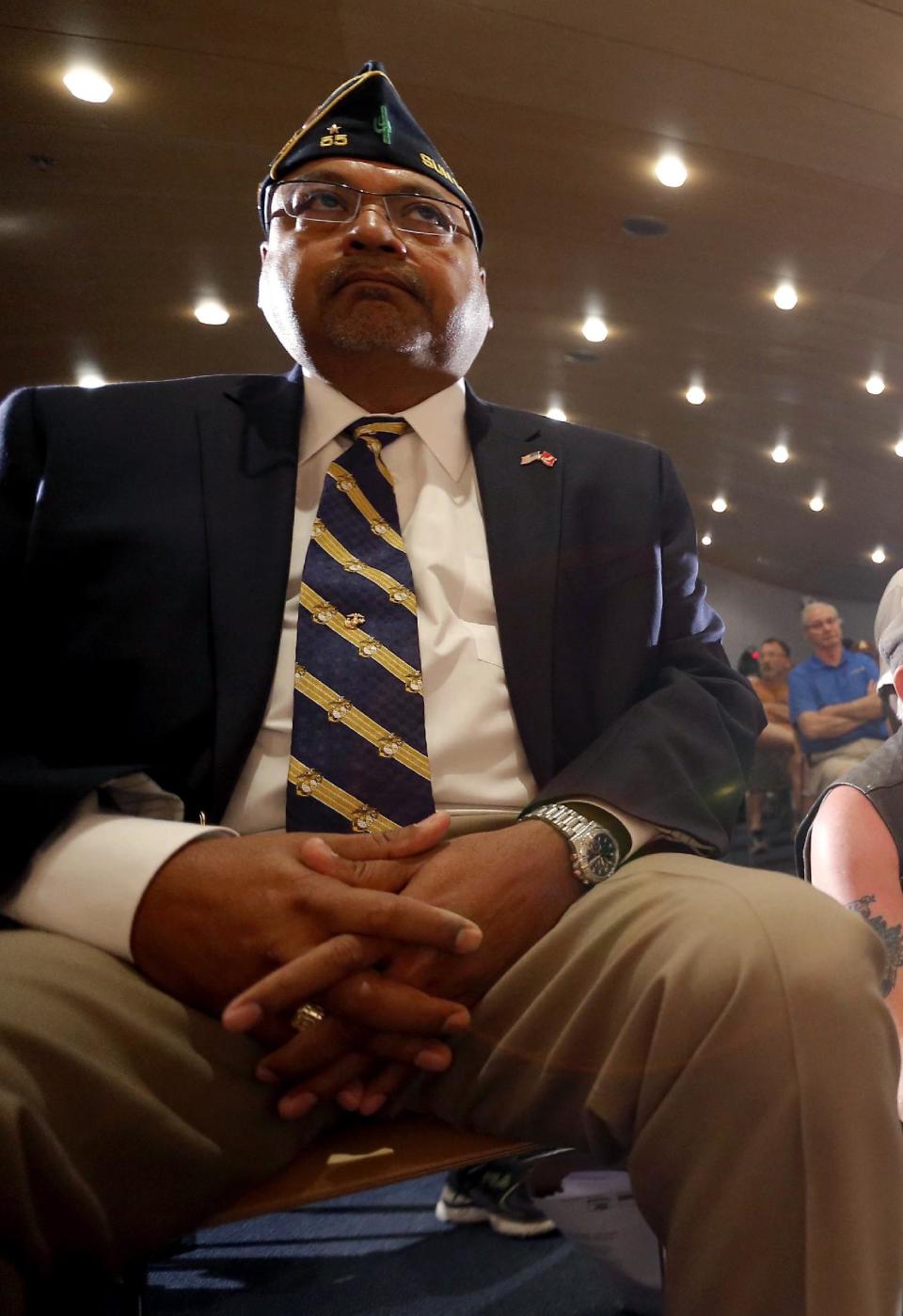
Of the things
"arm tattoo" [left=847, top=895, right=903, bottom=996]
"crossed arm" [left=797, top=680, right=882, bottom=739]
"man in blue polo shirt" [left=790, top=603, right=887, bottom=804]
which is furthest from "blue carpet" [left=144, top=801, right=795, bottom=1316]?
"crossed arm" [left=797, top=680, right=882, bottom=739]

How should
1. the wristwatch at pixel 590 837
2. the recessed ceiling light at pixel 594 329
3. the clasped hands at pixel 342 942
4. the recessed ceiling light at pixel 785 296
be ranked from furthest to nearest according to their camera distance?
the recessed ceiling light at pixel 594 329, the recessed ceiling light at pixel 785 296, the wristwatch at pixel 590 837, the clasped hands at pixel 342 942

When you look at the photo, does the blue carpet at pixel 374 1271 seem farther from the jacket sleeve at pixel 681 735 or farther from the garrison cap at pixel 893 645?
the garrison cap at pixel 893 645

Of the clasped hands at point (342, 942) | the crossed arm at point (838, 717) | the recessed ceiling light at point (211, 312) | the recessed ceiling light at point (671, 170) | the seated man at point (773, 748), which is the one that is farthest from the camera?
the recessed ceiling light at point (211, 312)

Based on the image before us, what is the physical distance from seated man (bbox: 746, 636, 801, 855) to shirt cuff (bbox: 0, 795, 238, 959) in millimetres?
3531

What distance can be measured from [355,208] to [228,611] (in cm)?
55

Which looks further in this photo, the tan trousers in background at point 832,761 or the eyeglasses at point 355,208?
the tan trousers in background at point 832,761

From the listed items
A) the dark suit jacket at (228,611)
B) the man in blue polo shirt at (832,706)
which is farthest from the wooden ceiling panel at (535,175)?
the dark suit jacket at (228,611)

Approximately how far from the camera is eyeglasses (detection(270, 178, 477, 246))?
1.17 metres

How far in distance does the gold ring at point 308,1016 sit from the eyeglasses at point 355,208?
0.89m

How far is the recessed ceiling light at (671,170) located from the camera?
426 centimetres

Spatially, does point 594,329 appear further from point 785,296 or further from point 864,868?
point 864,868

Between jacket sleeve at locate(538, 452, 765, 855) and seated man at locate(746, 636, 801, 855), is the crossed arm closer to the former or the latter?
seated man at locate(746, 636, 801, 855)

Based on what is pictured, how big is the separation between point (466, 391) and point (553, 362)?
5259 mm

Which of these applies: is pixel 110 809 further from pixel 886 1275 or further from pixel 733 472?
pixel 733 472
